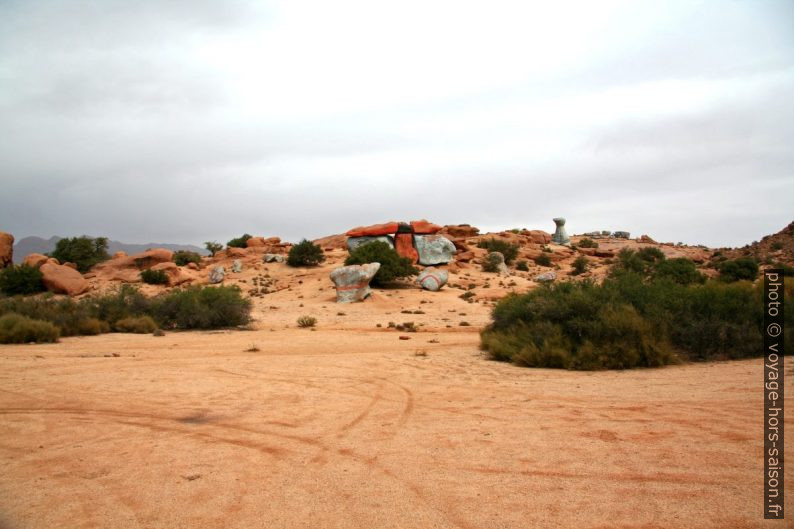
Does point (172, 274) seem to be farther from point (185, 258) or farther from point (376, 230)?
point (376, 230)

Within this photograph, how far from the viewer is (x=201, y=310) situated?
704 inches

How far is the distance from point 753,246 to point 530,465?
39824 millimetres

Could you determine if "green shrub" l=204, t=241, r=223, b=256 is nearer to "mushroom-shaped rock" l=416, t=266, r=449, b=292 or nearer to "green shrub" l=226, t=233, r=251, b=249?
"green shrub" l=226, t=233, r=251, b=249

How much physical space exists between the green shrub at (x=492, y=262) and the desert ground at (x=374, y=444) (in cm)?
2785

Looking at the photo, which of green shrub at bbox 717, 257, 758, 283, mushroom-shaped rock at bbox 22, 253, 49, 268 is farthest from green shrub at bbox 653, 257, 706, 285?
mushroom-shaped rock at bbox 22, 253, 49, 268

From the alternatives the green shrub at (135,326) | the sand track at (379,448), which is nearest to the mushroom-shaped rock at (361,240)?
the green shrub at (135,326)

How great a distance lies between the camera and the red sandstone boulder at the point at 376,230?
41.1 m

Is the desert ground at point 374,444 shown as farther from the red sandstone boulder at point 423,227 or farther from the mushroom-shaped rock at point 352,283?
the red sandstone boulder at point 423,227

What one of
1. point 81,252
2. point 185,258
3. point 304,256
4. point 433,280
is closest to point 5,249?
point 81,252

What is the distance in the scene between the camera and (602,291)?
11.7 metres

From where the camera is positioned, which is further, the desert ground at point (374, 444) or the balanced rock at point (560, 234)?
the balanced rock at point (560, 234)

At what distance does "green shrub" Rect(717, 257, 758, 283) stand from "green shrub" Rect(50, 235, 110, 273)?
41.3 meters

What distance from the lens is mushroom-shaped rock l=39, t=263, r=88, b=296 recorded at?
98.6 ft

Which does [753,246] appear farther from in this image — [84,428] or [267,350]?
[84,428]
